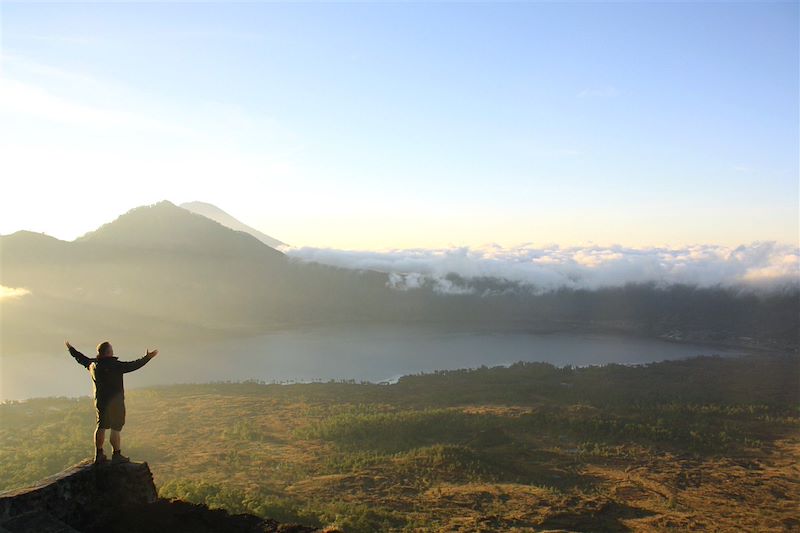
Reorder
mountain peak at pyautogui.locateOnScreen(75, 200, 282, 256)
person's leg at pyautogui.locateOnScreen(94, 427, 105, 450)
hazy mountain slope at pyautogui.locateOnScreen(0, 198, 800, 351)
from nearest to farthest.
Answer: person's leg at pyautogui.locateOnScreen(94, 427, 105, 450) → hazy mountain slope at pyautogui.locateOnScreen(0, 198, 800, 351) → mountain peak at pyautogui.locateOnScreen(75, 200, 282, 256)

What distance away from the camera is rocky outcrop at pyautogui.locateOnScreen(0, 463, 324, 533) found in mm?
4801

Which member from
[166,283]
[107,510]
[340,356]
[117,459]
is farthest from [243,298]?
[107,510]

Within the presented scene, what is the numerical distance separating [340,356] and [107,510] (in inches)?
1828

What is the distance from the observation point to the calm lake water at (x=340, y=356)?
39.6 meters

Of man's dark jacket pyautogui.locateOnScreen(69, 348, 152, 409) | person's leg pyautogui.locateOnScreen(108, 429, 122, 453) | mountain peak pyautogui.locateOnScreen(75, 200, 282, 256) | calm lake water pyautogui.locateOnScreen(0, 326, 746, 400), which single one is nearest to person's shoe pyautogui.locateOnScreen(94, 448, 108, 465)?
person's leg pyautogui.locateOnScreen(108, 429, 122, 453)

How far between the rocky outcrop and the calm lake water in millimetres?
33006

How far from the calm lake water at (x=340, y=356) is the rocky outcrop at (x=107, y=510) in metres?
33.0

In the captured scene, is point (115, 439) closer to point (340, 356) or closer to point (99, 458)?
point (99, 458)

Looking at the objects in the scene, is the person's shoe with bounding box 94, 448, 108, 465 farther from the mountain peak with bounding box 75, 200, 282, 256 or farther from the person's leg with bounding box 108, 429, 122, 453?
the mountain peak with bounding box 75, 200, 282, 256

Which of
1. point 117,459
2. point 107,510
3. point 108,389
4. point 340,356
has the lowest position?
point 340,356

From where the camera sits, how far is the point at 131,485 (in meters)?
5.51

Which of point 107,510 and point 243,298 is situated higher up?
point 243,298

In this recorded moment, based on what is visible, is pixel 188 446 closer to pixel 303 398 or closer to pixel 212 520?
pixel 303 398

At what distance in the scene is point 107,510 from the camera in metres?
5.30
